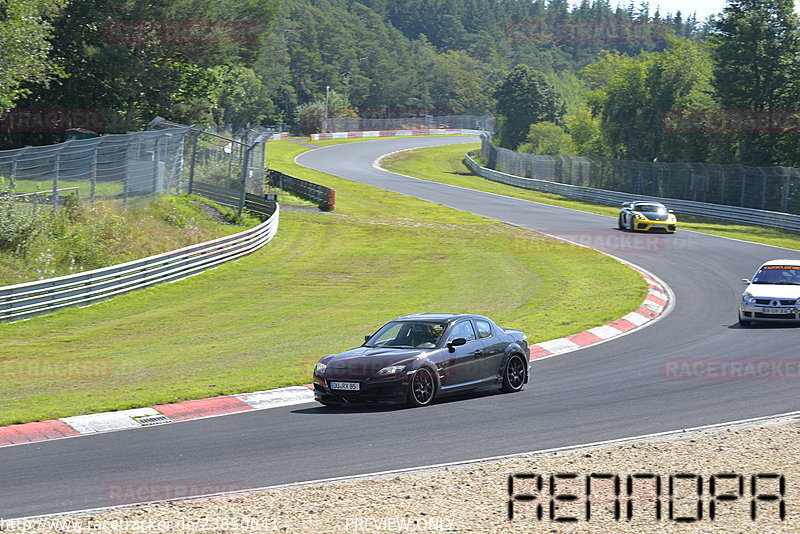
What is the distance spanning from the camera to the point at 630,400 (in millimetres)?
13078

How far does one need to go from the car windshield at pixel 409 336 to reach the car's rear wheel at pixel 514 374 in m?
1.29

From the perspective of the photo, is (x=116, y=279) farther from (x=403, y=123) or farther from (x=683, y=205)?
(x=403, y=123)

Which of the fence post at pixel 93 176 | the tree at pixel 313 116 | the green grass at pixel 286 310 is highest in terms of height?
the tree at pixel 313 116

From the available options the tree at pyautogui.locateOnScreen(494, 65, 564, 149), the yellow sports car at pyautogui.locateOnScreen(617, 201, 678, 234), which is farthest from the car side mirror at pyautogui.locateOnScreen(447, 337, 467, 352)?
the tree at pyautogui.locateOnScreen(494, 65, 564, 149)

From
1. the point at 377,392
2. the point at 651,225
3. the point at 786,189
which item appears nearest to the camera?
the point at 377,392

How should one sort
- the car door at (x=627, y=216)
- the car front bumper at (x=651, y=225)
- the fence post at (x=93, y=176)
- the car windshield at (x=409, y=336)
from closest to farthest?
the car windshield at (x=409, y=336), the fence post at (x=93, y=176), the car front bumper at (x=651, y=225), the car door at (x=627, y=216)

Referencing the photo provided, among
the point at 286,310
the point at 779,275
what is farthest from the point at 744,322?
the point at 286,310

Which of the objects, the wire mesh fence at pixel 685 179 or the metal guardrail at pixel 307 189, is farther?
the wire mesh fence at pixel 685 179

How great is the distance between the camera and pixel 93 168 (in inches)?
1060

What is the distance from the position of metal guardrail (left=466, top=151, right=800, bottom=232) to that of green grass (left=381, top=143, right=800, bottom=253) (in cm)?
51

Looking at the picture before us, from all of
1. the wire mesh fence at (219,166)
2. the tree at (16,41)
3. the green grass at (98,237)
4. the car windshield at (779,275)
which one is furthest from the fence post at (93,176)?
the car windshield at (779,275)

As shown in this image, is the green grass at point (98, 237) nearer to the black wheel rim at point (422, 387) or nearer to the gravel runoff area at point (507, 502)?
the black wheel rim at point (422, 387)

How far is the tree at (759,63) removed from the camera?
5631 cm

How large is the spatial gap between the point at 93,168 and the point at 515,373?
56.1 feet
